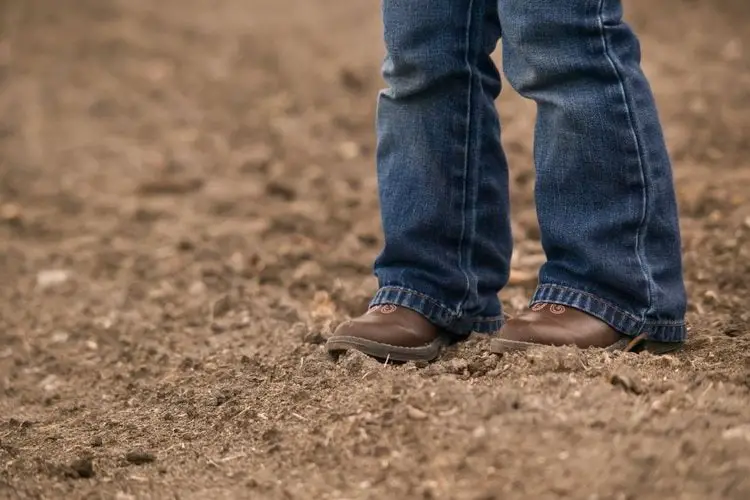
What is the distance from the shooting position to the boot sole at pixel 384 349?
2.55m

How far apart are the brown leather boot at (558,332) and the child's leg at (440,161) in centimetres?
21

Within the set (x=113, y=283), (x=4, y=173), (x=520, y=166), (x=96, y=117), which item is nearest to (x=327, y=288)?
(x=113, y=283)

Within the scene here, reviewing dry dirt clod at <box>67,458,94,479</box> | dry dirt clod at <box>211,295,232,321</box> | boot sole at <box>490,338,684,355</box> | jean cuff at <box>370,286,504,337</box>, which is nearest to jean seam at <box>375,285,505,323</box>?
jean cuff at <box>370,286,504,337</box>

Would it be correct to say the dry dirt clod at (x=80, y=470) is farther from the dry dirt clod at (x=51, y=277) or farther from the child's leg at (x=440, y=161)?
the dry dirt clod at (x=51, y=277)

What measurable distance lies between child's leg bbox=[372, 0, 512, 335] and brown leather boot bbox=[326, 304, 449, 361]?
3 cm

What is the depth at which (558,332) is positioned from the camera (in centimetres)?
243

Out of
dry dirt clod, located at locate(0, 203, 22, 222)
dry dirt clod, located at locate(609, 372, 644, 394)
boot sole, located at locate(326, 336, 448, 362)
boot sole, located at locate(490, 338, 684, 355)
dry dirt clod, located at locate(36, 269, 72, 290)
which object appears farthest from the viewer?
dry dirt clod, located at locate(0, 203, 22, 222)

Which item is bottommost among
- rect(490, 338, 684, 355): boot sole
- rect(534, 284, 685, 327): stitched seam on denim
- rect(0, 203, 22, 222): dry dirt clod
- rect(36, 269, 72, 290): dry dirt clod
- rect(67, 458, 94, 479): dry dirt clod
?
rect(36, 269, 72, 290): dry dirt clod

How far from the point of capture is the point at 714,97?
5754 millimetres

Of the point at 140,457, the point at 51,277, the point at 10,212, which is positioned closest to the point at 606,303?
the point at 140,457

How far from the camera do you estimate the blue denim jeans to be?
2363 millimetres

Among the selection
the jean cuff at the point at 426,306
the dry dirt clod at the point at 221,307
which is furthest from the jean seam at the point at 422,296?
the dry dirt clod at the point at 221,307

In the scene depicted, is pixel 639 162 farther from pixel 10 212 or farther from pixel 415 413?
pixel 10 212

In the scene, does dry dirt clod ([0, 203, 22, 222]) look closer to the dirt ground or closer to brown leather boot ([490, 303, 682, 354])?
the dirt ground
